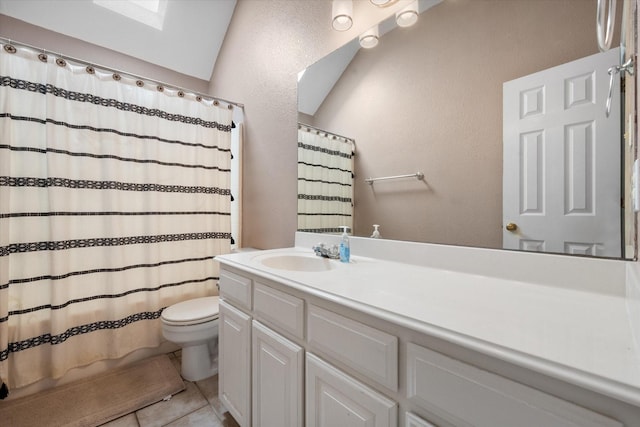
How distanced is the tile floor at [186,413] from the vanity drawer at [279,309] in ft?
2.60

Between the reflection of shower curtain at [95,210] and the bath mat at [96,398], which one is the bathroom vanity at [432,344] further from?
the reflection of shower curtain at [95,210]

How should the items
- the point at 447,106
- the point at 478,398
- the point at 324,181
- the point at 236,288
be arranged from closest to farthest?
1. the point at 478,398
2. the point at 447,106
3. the point at 236,288
4. the point at 324,181

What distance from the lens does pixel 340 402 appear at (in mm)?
769

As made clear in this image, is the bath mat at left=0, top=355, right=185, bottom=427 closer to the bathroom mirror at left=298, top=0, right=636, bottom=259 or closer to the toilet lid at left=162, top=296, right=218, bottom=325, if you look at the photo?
the toilet lid at left=162, top=296, right=218, bottom=325

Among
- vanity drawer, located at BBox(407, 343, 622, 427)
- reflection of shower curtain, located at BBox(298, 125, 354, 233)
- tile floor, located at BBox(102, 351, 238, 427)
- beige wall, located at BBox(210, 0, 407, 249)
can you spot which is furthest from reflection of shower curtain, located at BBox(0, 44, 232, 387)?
vanity drawer, located at BBox(407, 343, 622, 427)

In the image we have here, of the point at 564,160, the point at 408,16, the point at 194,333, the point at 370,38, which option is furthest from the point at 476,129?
the point at 194,333

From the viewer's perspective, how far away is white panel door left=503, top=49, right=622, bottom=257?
2.60 ft

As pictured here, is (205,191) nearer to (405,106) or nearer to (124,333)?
(124,333)

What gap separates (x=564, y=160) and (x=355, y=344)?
2.85 feet

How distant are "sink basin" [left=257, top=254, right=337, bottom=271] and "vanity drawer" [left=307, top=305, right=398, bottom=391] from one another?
50 cm

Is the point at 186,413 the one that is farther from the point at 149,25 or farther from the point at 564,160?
the point at 149,25

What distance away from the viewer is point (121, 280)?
1805 millimetres

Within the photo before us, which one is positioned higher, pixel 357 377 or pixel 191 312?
pixel 357 377

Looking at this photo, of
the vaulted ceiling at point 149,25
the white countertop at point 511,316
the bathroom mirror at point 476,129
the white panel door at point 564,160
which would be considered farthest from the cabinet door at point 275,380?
the vaulted ceiling at point 149,25
